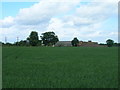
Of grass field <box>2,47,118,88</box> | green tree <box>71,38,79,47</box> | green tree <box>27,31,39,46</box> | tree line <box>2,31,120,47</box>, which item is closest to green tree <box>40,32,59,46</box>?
tree line <box>2,31,120,47</box>

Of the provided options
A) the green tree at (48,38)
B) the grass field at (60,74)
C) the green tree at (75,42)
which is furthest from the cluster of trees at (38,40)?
the grass field at (60,74)

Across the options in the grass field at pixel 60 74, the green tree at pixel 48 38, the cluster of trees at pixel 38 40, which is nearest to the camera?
the grass field at pixel 60 74

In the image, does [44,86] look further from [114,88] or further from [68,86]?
[114,88]

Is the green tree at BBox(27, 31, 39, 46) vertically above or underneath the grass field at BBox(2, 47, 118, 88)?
above

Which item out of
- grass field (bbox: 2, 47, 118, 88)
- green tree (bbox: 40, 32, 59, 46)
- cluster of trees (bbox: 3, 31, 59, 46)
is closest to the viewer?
grass field (bbox: 2, 47, 118, 88)

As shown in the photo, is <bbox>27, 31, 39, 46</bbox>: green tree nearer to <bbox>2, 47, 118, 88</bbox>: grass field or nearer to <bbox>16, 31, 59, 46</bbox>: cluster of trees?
<bbox>16, 31, 59, 46</bbox>: cluster of trees

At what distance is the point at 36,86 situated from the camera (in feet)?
20.4

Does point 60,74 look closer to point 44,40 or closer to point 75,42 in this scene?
point 44,40

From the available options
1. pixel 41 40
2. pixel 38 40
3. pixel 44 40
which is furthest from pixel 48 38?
pixel 38 40

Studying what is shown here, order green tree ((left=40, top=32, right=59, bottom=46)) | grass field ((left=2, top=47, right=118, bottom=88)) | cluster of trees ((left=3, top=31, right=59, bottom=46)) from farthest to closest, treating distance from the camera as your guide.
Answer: green tree ((left=40, top=32, right=59, bottom=46))
cluster of trees ((left=3, top=31, right=59, bottom=46))
grass field ((left=2, top=47, right=118, bottom=88))

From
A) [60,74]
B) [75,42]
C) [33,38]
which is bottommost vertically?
[60,74]

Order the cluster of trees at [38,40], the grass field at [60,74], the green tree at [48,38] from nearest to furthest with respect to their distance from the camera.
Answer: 1. the grass field at [60,74]
2. the cluster of trees at [38,40]
3. the green tree at [48,38]

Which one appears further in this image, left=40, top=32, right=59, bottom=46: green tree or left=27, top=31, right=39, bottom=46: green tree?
left=40, top=32, right=59, bottom=46: green tree

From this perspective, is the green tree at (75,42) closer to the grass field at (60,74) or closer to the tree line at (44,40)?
the tree line at (44,40)
